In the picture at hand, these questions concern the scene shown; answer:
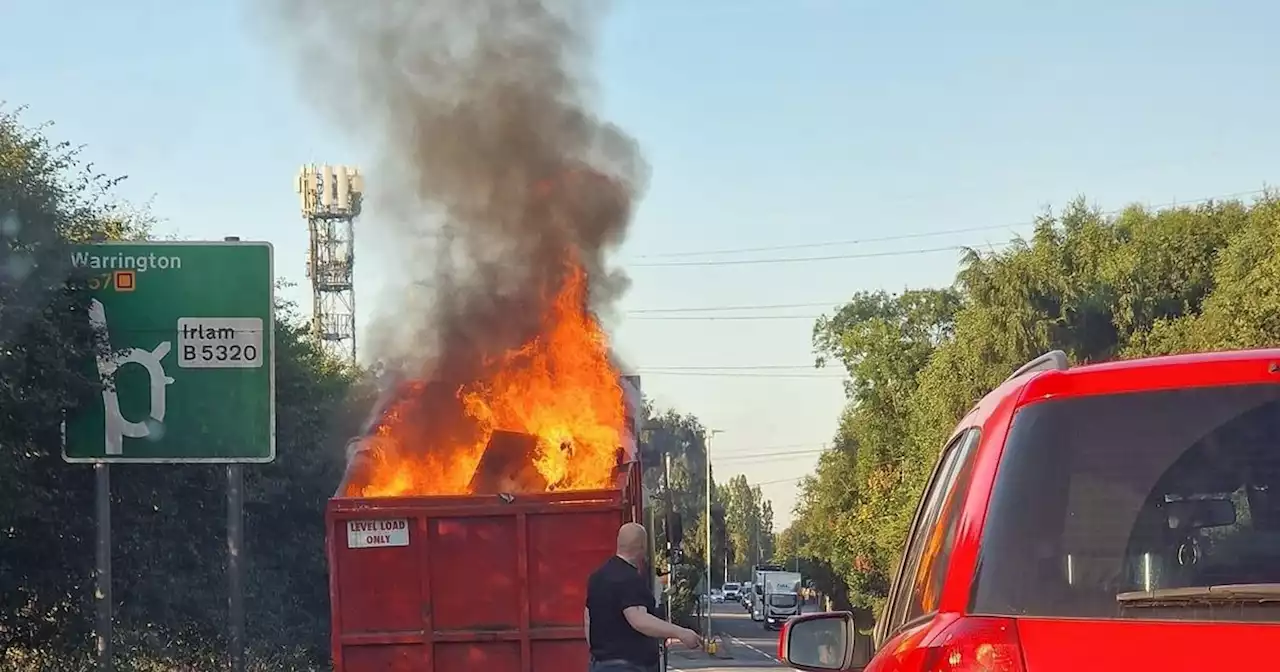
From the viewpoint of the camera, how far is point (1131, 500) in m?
3.21

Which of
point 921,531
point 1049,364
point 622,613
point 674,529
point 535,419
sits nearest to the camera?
point 1049,364

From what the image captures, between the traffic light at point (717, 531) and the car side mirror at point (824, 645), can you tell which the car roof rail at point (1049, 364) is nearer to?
the car side mirror at point (824, 645)

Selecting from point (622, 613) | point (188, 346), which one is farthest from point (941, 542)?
point (188, 346)

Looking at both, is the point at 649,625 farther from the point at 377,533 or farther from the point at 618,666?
the point at 377,533

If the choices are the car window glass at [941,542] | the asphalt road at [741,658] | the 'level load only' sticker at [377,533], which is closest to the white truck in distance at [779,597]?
the asphalt road at [741,658]

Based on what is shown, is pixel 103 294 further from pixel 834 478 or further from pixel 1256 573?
pixel 834 478

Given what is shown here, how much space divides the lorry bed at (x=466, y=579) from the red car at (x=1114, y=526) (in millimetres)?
8834

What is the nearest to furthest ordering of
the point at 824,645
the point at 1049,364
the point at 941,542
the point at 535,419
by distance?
the point at 941,542, the point at 1049,364, the point at 824,645, the point at 535,419

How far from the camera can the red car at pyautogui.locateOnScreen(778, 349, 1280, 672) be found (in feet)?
9.70

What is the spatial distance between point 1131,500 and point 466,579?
9.43 m

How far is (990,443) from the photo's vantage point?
3379 mm

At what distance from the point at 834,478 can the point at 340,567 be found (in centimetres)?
6611

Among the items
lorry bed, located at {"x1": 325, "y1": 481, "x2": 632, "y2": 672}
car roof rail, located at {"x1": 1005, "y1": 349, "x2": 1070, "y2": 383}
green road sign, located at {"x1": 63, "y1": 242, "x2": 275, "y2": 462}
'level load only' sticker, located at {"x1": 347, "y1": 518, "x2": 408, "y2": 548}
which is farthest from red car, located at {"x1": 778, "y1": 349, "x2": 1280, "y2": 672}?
green road sign, located at {"x1": 63, "y1": 242, "x2": 275, "y2": 462}

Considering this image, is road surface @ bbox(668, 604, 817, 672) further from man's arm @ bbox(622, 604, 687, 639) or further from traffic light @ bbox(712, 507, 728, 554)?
man's arm @ bbox(622, 604, 687, 639)
